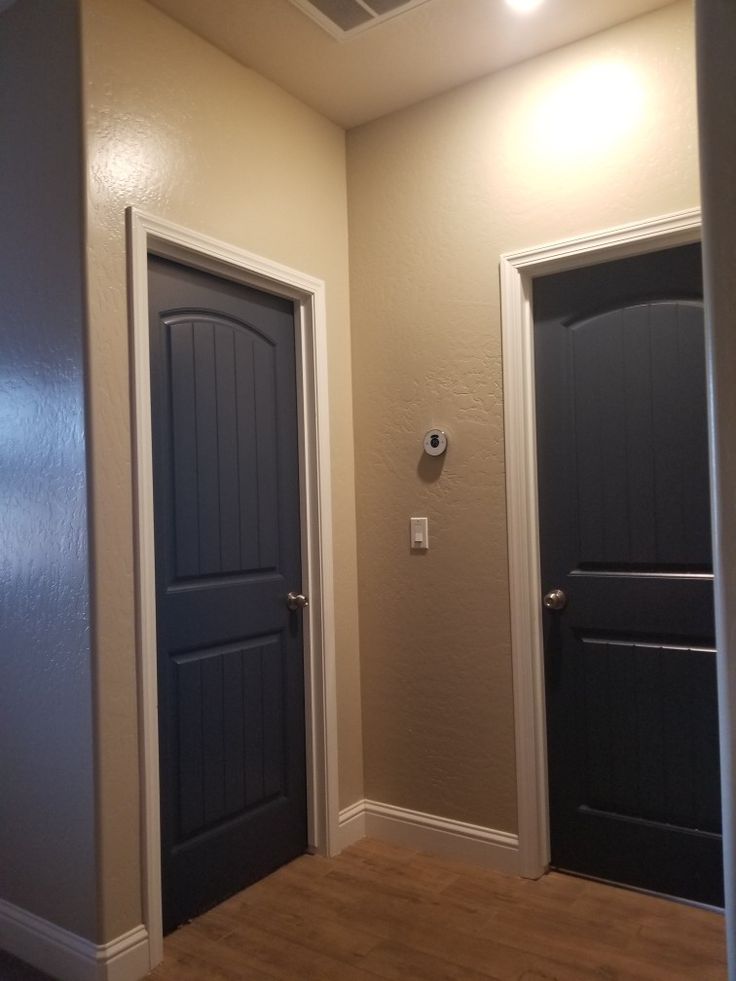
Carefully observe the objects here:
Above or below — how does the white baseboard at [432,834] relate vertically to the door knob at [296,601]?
below

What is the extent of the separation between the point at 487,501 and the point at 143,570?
120 centimetres

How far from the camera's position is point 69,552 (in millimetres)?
2143

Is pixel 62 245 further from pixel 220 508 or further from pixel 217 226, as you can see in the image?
pixel 220 508

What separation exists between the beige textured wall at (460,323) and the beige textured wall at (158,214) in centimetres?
12

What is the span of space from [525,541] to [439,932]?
1230mm

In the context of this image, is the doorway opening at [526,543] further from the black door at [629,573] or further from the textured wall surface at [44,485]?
the textured wall surface at [44,485]

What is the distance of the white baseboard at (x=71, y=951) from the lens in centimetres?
205

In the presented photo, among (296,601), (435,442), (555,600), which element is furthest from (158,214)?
(555,600)

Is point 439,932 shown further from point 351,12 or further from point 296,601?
point 351,12

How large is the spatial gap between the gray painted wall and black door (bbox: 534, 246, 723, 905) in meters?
1.42

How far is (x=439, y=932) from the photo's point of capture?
2305 millimetres

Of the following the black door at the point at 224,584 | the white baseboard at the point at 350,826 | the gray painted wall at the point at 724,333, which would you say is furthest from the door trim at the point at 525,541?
the gray painted wall at the point at 724,333

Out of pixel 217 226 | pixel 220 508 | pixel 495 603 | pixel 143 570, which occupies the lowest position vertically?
pixel 495 603

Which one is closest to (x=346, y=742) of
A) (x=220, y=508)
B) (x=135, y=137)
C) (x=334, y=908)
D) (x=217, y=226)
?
(x=334, y=908)
